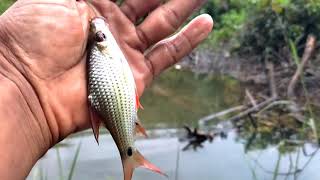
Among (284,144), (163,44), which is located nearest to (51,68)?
(163,44)

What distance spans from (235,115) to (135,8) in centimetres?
248

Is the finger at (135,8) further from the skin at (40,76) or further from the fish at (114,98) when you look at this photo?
the fish at (114,98)

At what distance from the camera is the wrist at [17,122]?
62.1 inches

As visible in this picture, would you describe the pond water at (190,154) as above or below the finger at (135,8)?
below

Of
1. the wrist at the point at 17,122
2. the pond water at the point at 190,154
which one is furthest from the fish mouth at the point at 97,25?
the pond water at the point at 190,154

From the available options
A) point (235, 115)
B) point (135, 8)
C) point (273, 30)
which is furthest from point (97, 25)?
point (273, 30)

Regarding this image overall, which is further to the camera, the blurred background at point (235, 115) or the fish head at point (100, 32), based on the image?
the blurred background at point (235, 115)

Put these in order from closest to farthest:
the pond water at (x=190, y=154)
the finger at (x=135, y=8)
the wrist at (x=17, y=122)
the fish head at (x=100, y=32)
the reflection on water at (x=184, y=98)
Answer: the wrist at (x=17, y=122) → the fish head at (x=100, y=32) → the finger at (x=135, y=8) → the pond water at (x=190, y=154) → the reflection on water at (x=184, y=98)

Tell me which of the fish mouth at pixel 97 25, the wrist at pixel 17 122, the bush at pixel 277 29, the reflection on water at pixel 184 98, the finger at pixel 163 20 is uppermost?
the fish mouth at pixel 97 25

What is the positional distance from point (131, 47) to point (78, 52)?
26 centimetres

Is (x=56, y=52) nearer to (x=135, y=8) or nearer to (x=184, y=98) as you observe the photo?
(x=135, y=8)

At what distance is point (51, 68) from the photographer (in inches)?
68.7

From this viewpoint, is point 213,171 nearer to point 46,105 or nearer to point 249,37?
point 46,105

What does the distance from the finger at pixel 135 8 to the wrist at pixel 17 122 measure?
451 millimetres
